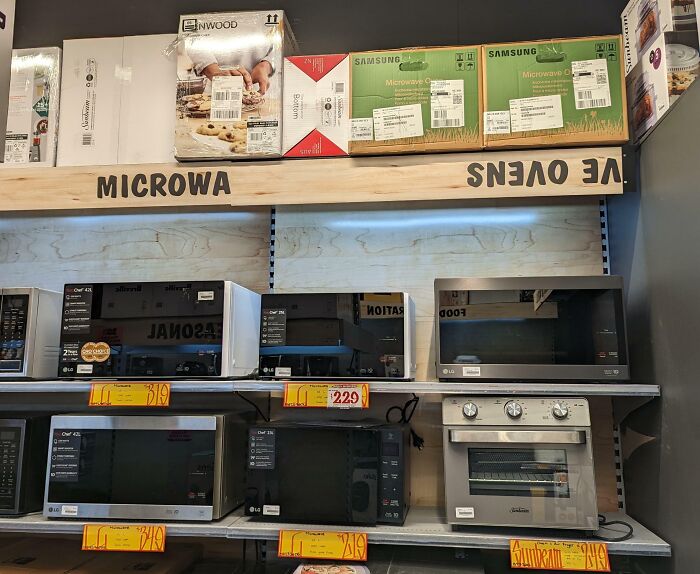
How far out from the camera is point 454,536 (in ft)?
4.99

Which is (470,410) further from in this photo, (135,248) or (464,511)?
(135,248)

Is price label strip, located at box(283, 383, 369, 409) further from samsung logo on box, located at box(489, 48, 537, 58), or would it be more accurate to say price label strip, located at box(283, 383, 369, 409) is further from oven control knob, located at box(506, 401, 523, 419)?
samsung logo on box, located at box(489, 48, 537, 58)

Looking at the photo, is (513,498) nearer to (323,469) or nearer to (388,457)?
(388,457)

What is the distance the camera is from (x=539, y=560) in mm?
1471

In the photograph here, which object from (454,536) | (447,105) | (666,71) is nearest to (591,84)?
(666,71)

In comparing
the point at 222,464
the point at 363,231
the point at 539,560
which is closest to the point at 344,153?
the point at 363,231

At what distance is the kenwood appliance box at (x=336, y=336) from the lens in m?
1.71

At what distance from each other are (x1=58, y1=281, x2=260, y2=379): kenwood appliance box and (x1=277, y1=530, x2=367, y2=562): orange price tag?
47 centimetres

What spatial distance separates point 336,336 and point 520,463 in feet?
1.95

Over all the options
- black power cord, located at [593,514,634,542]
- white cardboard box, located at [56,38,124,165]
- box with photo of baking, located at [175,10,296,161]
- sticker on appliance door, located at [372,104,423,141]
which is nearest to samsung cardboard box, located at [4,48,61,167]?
white cardboard box, located at [56,38,124,165]

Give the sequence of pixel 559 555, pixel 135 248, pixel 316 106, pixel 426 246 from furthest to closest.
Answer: pixel 135 248
pixel 426 246
pixel 316 106
pixel 559 555

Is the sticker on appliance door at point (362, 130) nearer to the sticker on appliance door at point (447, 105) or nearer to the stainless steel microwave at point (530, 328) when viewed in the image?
the sticker on appliance door at point (447, 105)

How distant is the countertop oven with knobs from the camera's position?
5.01 feet

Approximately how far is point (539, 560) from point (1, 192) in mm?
1905
